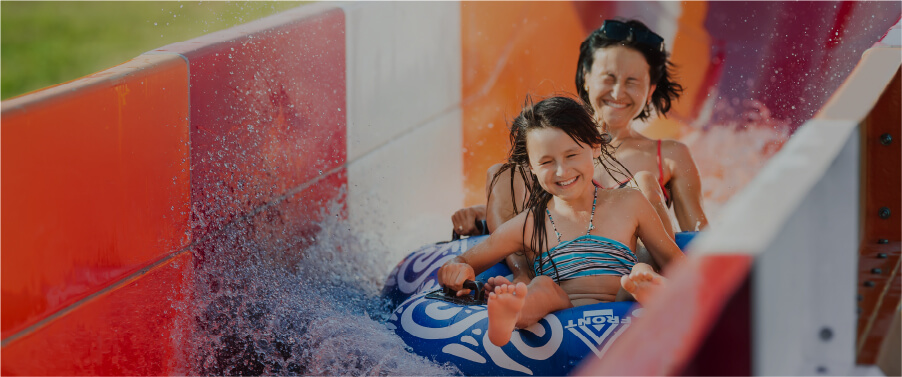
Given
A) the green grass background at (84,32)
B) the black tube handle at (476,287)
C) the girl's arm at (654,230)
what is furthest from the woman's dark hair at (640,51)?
the green grass background at (84,32)

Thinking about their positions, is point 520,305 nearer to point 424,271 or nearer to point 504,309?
point 504,309

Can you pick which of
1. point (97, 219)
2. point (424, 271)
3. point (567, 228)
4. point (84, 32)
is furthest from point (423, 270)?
point (84, 32)

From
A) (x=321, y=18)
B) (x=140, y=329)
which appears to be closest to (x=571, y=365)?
(x=140, y=329)

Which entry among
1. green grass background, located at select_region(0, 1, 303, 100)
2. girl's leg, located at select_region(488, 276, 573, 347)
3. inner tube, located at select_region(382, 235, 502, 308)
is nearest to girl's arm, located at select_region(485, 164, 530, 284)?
inner tube, located at select_region(382, 235, 502, 308)

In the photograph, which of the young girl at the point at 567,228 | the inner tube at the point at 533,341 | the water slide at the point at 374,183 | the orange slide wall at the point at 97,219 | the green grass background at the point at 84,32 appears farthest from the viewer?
the green grass background at the point at 84,32

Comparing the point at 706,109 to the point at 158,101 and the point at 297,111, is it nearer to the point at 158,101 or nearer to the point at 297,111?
the point at 297,111

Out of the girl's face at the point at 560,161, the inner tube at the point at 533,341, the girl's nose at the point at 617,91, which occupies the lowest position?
the inner tube at the point at 533,341

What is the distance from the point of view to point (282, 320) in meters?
2.04

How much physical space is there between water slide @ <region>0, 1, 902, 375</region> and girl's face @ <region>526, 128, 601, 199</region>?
1.00 feet

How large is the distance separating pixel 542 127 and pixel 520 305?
1.37ft

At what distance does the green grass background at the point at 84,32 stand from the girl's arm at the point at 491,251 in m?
4.40

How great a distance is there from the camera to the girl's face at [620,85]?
8.21 ft

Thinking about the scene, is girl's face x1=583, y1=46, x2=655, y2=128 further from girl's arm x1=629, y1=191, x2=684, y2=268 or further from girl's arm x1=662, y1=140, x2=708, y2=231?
girl's arm x1=629, y1=191, x2=684, y2=268

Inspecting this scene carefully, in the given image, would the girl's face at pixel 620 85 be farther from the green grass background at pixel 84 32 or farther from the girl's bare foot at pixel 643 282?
the green grass background at pixel 84 32
